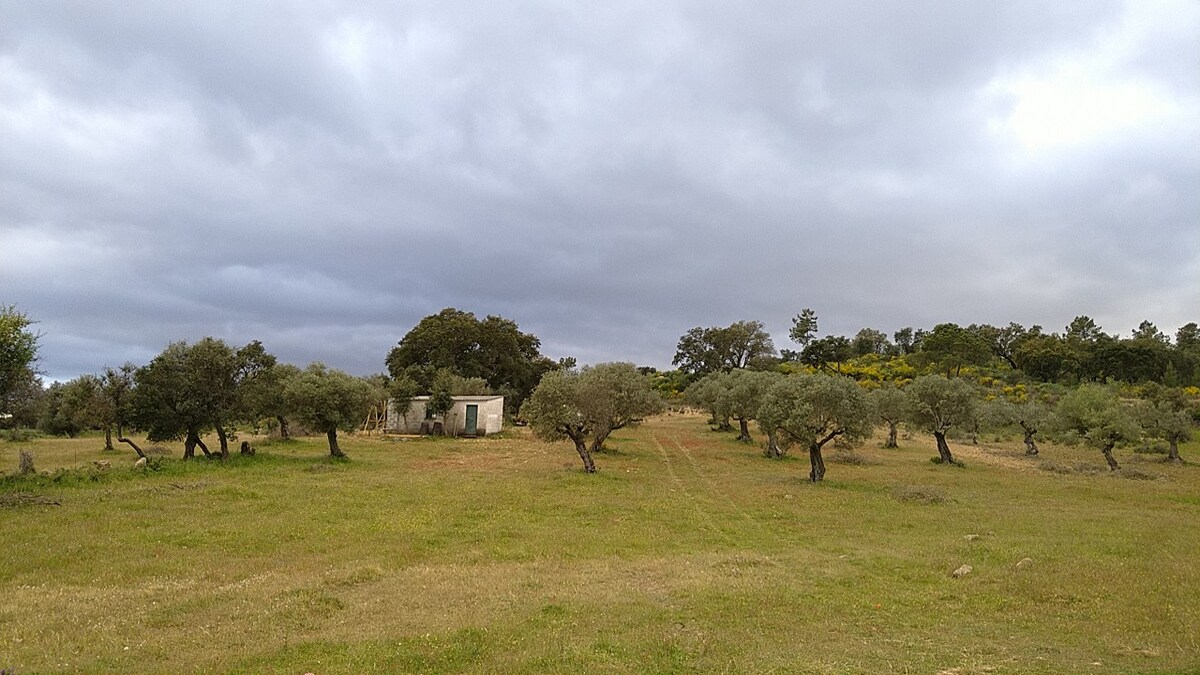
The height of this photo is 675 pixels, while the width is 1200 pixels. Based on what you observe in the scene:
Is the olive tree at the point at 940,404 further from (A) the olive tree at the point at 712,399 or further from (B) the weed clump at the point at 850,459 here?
(A) the olive tree at the point at 712,399

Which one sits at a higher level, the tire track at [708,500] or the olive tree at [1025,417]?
the olive tree at [1025,417]

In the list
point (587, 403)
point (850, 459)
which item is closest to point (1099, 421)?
point (850, 459)

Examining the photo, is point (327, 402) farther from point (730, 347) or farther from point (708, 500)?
point (730, 347)

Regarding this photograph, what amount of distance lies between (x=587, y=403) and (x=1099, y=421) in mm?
31911

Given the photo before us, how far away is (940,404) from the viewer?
44.7 meters

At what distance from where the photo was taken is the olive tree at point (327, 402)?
39344 mm

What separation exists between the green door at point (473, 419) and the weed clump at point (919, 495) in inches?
1656

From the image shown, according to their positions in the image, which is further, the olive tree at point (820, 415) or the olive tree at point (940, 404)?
the olive tree at point (940, 404)

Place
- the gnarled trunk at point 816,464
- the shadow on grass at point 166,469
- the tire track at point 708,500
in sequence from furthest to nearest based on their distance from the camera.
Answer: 1. the gnarled trunk at point 816,464
2. the shadow on grass at point 166,469
3. the tire track at point 708,500

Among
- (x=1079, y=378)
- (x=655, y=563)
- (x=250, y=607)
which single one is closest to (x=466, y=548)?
(x=655, y=563)

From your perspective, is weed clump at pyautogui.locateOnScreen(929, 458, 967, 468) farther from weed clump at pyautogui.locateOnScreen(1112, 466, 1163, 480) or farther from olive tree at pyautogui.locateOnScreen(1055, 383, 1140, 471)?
weed clump at pyautogui.locateOnScreen(1112, 466, 1163, 480)

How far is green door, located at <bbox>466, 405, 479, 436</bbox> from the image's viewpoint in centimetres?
6300

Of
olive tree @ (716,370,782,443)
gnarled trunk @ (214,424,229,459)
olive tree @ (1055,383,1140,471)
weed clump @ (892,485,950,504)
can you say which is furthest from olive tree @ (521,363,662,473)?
olive tree @ (1055,383,1140,471)

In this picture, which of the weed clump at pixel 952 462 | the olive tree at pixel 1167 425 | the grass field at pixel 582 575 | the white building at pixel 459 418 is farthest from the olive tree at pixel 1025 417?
the white building at pixel 459 418
